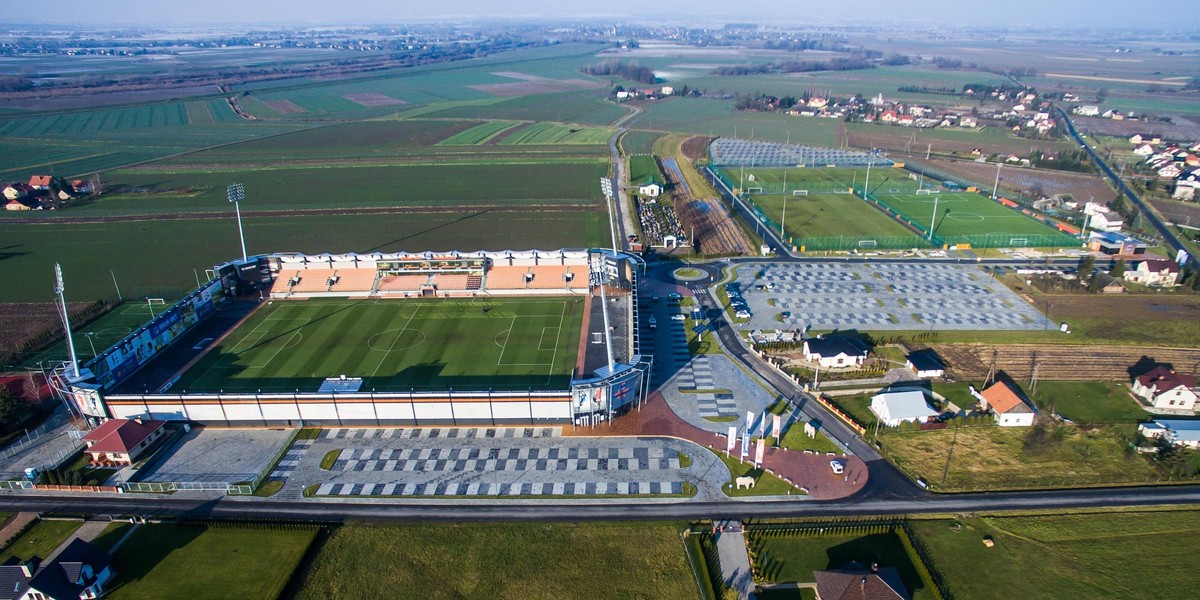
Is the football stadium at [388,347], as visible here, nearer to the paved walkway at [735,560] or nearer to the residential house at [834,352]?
the paved walkway at [735,560]

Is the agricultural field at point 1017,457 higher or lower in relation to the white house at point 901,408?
lower

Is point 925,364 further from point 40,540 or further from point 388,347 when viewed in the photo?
point 40,540

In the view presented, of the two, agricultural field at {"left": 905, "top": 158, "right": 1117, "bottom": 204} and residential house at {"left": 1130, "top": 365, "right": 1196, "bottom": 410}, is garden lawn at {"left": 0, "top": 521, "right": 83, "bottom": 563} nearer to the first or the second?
residential house at {"left": 1130, "top": 365, "right": 1196, "bottom": 410}

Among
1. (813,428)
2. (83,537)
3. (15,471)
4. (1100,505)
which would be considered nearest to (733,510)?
(813,428)

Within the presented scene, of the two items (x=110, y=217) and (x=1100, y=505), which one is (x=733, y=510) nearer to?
(x=1100, y=505)

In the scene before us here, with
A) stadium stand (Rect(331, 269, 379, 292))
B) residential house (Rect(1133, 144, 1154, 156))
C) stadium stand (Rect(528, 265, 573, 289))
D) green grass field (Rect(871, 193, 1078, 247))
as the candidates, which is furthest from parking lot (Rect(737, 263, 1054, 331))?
residential house (Rect(1133, 144, 1154, 156))

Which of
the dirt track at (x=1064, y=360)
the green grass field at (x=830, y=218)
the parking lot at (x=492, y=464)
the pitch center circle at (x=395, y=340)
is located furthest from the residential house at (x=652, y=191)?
the parking lot at (x=492, y=464)
